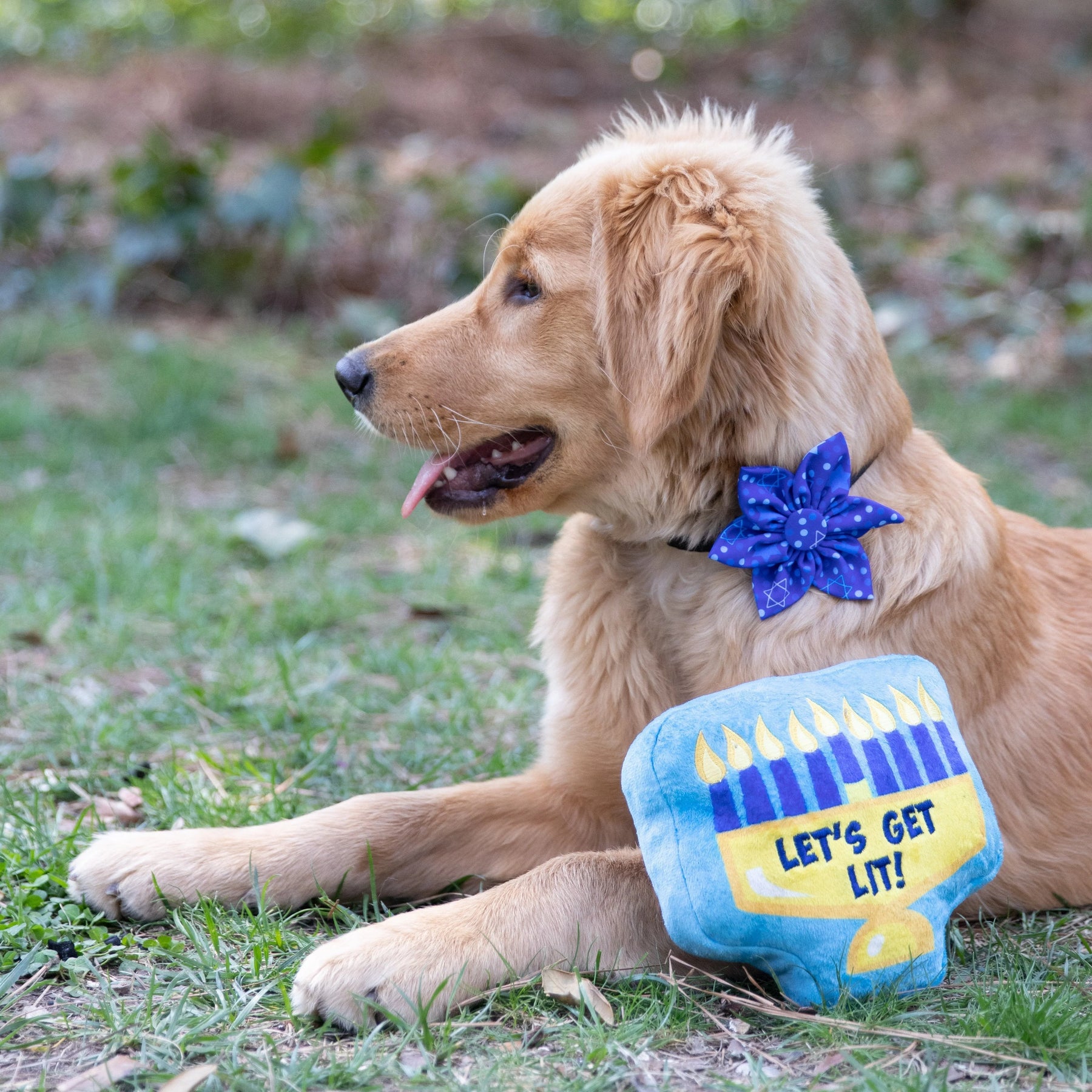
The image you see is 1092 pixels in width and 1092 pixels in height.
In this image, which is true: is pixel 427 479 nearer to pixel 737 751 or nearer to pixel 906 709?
pixel 737 751

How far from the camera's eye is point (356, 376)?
2.70 meters

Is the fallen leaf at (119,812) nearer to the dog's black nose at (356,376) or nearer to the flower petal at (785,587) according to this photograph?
the dog's black nose at (356,376)

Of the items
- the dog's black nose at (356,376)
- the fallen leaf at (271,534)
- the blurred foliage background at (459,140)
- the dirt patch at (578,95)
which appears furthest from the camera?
the dirt patch at (578,95)

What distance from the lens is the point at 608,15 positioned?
18.8m

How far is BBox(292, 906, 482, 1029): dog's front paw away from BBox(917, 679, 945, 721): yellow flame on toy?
896 mm

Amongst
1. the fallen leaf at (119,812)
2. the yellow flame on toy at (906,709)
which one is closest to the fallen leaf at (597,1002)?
the yellow flame on toy at (906,709)

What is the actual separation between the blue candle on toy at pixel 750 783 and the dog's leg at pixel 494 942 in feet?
1.36

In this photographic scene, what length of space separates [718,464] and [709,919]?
0.96 m

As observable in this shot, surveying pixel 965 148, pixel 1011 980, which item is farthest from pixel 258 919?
pixel 965 148

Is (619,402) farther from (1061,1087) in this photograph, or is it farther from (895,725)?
(1061,1087)

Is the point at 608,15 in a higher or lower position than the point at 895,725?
higher

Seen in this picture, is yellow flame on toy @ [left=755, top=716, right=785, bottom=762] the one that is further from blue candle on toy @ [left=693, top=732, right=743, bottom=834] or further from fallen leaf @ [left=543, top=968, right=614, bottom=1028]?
fallen leaf @ [left=543, top=968, right=614, bottom=1028]

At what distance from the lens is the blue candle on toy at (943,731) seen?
2.09 meters

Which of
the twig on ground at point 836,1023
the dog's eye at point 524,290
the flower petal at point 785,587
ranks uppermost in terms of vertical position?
the dog's eye at point 524,290
